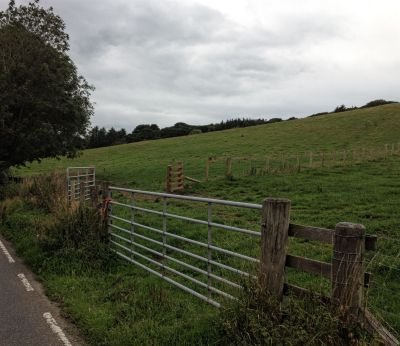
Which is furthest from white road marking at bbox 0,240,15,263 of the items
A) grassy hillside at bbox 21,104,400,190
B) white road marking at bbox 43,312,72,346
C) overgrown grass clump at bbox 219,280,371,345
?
grassy hillside at bbox 21,104,400,190

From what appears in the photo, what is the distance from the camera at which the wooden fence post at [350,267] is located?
12.9 ft

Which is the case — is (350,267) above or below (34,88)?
below

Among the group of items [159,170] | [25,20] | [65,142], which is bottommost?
[159,170]

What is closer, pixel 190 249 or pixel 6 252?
pixel 190 249

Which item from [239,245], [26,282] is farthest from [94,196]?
[239,245]

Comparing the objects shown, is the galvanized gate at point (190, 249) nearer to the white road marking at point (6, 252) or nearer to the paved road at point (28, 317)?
the paved road at point (28, 317)

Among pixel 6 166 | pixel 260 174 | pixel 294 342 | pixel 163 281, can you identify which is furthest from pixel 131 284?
pixel 6 166

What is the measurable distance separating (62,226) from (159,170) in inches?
1072

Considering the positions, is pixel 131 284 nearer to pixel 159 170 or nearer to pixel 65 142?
pixel 65 142

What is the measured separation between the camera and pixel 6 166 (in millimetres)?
27703

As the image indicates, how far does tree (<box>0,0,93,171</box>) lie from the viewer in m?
25.6

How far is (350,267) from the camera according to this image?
12.9 feet

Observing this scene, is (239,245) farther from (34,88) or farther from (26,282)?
(34,88)

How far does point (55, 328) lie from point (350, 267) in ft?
12.4
